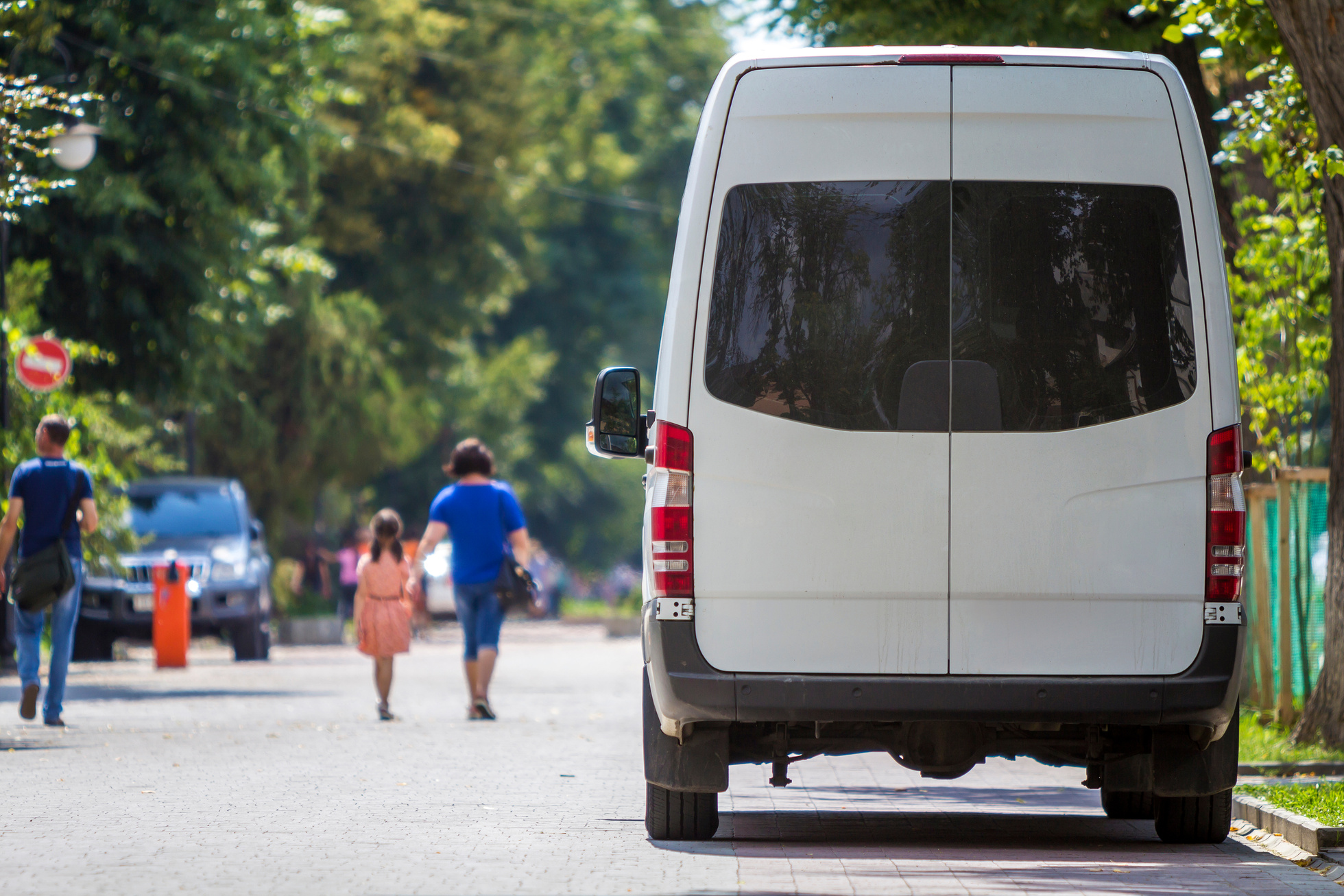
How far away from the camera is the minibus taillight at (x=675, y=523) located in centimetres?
707

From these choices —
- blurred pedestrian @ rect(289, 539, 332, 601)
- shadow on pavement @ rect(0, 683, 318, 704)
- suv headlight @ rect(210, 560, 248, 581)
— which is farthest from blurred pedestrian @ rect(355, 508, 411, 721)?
blurred pedestrian @ rect(289, 539, 332, 601)

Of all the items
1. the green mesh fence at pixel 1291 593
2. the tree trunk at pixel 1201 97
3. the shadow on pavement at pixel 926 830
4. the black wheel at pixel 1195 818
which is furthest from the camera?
the tree trunk at pixel 1201 97

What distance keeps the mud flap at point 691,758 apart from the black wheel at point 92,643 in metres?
16.1

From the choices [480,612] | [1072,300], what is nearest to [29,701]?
[480,612]

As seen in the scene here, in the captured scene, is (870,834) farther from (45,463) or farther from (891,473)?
(45,463)

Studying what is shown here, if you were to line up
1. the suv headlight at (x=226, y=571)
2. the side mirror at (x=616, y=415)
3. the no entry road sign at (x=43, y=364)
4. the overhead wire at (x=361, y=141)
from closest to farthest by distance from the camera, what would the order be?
the side mirror at (x=616, y=415), the no entry road sign at (x=43, y=364), the overhead wire at (x=361, y=141), the suv headlight at (x=226, y=571)

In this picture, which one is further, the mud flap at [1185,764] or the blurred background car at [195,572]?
the blurred background car at [195,572]

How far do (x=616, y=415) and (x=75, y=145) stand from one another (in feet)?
35.0

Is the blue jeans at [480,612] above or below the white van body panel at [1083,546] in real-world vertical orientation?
below

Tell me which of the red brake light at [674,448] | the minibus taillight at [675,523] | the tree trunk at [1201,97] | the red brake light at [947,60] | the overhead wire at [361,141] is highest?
the overhead wire at [361,141]

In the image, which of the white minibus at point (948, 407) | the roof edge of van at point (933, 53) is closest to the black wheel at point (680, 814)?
the white minibus at point (948, 407)

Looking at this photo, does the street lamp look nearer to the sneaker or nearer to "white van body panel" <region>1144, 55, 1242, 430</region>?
the sneaker

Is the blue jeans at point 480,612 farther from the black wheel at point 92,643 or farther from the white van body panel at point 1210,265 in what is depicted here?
the black wheel at point 92,643

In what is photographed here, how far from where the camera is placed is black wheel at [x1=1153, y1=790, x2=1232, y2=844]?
307 inches
